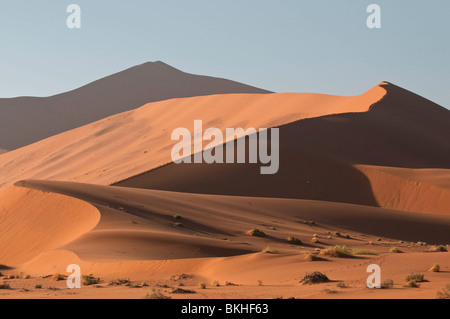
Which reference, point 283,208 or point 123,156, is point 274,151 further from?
point 123,156

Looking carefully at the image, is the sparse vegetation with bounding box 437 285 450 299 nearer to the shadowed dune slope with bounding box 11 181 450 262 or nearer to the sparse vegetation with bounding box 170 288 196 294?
the sparse vegetation with bounding box 170 288 196 294

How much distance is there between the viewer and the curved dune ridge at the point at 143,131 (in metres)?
65.8

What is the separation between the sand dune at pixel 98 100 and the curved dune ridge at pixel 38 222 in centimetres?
10459

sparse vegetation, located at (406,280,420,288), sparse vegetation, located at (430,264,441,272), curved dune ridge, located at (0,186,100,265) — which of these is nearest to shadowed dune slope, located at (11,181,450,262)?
curved dune ridge, located at (0,186,100,265)

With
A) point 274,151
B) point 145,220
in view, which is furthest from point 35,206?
point 274,151

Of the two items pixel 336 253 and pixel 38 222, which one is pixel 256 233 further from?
pixel 38 222

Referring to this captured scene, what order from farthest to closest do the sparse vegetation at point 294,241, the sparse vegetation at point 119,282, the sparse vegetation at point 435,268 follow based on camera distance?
the sparse vegetation at point 294,241, the sparse vegetation at point 435,268, the sparse vegetation at point 119,282

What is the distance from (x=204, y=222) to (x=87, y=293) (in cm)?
1691

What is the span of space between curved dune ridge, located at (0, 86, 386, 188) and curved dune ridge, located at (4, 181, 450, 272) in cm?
1980

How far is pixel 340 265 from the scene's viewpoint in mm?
19062

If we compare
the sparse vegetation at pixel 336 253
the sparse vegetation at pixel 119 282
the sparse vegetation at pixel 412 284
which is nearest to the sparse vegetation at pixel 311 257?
the sparse vegetation at pixel 336 253

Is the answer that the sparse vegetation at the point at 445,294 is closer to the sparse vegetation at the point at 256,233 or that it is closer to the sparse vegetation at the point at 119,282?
the sparse vegetation at the point at 119,282

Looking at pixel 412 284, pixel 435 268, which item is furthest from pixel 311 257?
pixel 412 284

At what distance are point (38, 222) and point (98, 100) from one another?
408ft
